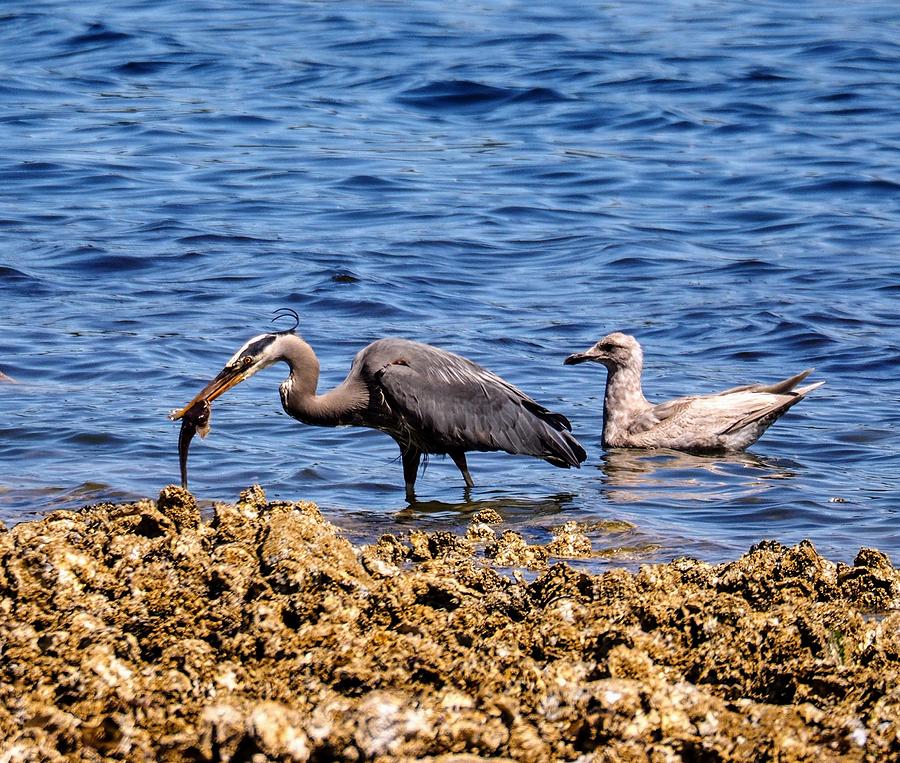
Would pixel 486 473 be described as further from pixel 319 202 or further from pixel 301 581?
pixel 319 202

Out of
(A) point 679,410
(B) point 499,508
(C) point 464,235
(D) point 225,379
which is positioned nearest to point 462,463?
(B) point 499,508

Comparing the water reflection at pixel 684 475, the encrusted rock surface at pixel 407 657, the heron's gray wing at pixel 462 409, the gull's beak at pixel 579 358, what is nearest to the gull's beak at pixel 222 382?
the heron's gray wing at pixel 462 409

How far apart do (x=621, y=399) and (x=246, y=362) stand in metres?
3.28

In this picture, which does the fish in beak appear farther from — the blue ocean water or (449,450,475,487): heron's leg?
(449,450,475,487): heron's leg

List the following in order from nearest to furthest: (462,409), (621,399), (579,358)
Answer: (462,409), (621,399), (579,358)

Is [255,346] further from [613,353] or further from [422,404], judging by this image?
[613,353]

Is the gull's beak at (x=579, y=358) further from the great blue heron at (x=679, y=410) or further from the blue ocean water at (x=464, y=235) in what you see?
the blue ocean water at (x=464, y=235)

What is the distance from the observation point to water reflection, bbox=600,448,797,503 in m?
8.85

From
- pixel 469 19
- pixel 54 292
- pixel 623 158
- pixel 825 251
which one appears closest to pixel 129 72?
pixel 469 19

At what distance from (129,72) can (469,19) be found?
6.23 m

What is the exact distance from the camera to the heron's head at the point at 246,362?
8.34 meters

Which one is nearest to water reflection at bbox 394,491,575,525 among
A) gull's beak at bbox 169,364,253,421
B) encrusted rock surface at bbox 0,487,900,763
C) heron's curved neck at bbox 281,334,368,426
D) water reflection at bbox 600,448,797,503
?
water reflection at bbox 600,448,797,503

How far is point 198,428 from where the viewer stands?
325 inches

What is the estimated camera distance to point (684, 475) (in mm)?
9664
